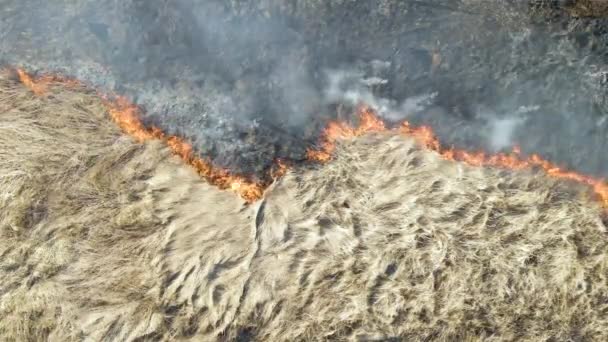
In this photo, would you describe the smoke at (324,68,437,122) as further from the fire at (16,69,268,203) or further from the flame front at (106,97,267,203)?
the flame front at (106,97,267,203)

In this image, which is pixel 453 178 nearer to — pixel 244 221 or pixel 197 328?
pixel 244 221

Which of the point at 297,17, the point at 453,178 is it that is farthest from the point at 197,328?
the point at 297,17

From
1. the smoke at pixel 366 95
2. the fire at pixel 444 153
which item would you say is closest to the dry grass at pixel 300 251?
the fire at pixel 444 153

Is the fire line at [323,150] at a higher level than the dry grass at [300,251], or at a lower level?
higher

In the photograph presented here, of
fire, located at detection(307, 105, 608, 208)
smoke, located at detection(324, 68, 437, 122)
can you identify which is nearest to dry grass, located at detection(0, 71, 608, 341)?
fire, located at detection(307, 105, 608, 208)

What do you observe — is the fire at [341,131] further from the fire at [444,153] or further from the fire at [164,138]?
the fire at [164,138]

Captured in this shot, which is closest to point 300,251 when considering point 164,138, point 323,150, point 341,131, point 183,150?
point 323,150

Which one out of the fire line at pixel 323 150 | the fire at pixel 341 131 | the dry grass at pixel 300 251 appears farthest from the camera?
the fire at pixel 341 131
